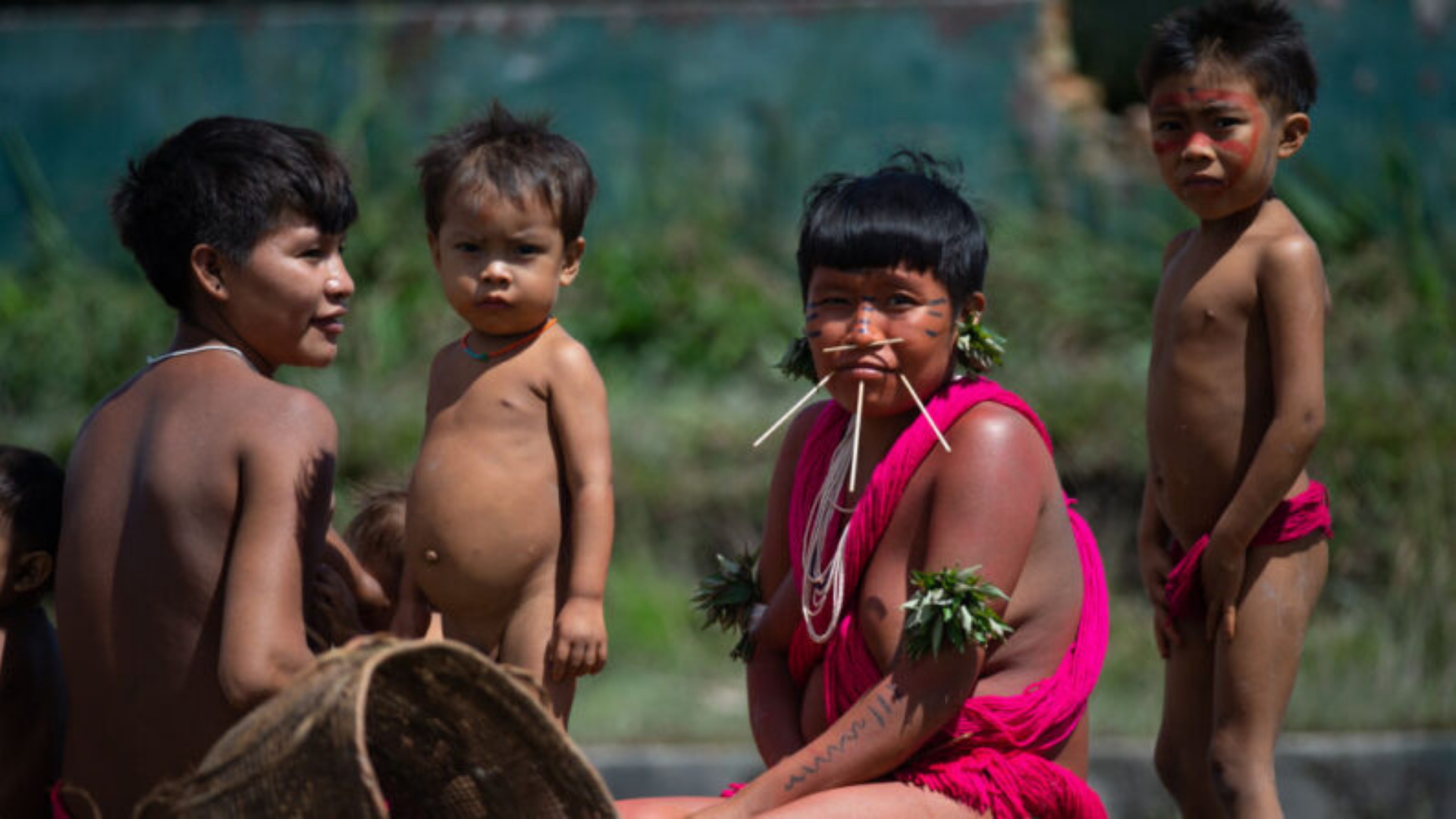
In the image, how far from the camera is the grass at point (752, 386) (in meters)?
6.14

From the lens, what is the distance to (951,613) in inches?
106

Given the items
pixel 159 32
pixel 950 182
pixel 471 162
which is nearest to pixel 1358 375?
pixel 950 182

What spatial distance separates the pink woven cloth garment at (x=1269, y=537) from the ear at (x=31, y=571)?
2316mm

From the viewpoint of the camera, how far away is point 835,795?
2746 mm

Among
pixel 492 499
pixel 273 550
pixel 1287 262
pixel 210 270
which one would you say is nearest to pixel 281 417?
pixel 273 550

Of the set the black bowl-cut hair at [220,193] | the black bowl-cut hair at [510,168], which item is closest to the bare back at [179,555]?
the black bowl-cut hair at [220,193]

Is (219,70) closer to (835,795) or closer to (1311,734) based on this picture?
(1311,734)

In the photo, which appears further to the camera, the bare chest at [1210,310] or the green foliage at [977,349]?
the bare chest at [1210,310]

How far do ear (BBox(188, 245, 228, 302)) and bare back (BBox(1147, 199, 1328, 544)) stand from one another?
196 centimetres

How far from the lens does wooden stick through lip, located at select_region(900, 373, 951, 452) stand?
9.27 ft

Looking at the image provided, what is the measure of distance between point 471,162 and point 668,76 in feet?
16.5

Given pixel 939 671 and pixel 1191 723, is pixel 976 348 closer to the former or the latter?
pixel 939 671

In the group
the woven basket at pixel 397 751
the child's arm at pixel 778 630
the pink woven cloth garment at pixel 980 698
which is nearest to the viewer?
the woven basket at pixel 397 751

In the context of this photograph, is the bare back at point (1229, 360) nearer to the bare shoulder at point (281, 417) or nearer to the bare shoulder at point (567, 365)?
the bare shoulder at point (567, 365)
